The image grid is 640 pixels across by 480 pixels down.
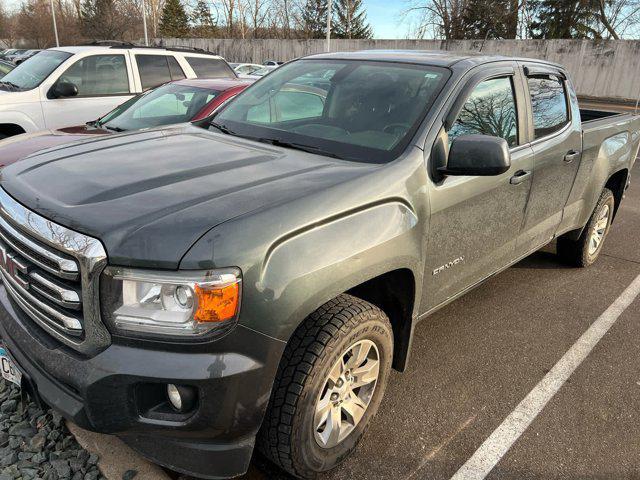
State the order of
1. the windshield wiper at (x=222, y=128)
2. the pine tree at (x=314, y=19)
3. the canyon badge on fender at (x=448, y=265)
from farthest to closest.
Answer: the pine tree at (x=314, y=19) → the windshield wiper at (x=222, y=128) → the canyon badge on fender at (x=448, y=265)

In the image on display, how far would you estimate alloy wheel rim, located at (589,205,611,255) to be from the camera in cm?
479

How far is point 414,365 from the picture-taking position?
128 inches

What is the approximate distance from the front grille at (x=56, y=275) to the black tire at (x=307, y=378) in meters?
0.68

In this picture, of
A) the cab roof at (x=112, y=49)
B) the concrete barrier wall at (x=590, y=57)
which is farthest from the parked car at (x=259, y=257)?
the concrete barrier wall at (x=590, y=57)

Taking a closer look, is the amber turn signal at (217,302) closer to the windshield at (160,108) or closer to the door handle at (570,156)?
the door handle at (570,156)

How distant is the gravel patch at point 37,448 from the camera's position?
7.22 feet

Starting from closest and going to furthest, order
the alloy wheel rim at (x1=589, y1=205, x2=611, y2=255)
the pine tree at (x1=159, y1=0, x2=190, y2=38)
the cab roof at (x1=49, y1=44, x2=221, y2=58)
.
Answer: the alloy wheel rim at (x1=589, y1=205, x2=611, y2=255) < the cab roof at (x1=49, y1=44, x2=221, y2=58) < the pine tree at (x1=159, y1=0, x2=190, y2=38)

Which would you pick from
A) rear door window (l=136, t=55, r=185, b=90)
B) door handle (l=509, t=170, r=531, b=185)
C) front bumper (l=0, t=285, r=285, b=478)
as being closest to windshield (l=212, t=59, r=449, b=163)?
door handle (l=509, t=170, r=531, b=185)

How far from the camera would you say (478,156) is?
2398 millimetres

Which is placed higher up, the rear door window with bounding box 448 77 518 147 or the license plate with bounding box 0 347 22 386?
the rear door window with bounding box 448 77 518 147

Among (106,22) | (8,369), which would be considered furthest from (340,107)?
(106,22)

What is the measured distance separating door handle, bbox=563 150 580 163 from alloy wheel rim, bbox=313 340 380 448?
2285 mm

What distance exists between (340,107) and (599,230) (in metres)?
3.31

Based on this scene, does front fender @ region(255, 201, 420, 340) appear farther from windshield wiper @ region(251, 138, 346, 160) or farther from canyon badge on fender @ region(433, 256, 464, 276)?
windshield wiper @ region(251, 138, 346, 160)
